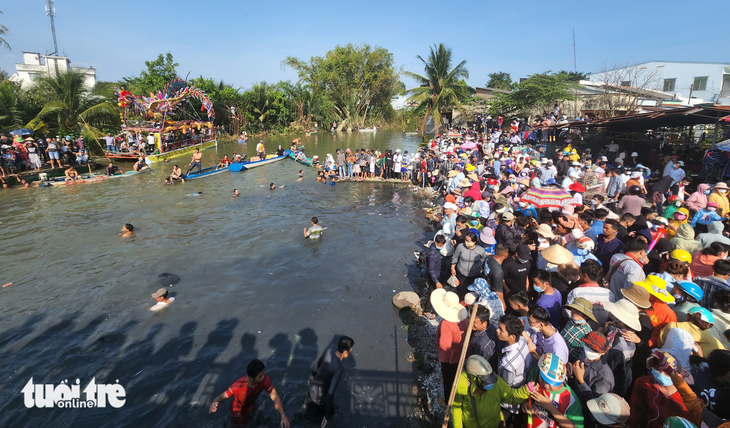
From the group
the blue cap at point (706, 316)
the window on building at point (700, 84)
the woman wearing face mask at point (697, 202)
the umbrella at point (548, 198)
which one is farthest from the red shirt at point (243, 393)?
the window on building at point (700, 84)

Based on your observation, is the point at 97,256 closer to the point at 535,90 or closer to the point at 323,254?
the point at 323,254

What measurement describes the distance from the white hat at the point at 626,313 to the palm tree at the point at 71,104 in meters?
30.7

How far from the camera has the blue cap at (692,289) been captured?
12.5 feet

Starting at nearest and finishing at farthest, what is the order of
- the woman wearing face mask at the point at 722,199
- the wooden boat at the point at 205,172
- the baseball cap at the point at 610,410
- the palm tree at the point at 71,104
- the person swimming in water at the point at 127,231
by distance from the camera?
the baseball cap at the point at 610,410, the woman wearing face mask at the point at 722,199, the person swimming in water at the point at 127,231, the wooden boat at the point at 205,172, the palm tree at the point at 71,104

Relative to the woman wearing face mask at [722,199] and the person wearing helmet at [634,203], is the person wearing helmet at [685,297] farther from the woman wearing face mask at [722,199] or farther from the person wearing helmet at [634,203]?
the woman wearing face mask at [722,199]

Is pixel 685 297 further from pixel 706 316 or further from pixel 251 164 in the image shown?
pixel 251 164

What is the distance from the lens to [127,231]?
11.1 metres

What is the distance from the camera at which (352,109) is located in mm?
52250

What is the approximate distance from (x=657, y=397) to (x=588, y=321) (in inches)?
38.4

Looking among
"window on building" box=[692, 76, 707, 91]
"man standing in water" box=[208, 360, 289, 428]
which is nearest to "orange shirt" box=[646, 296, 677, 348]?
"man standing in water" box=[208, 360, 289, 428]

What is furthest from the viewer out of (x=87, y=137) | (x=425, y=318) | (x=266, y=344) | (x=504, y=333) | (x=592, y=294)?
(x=87, y=137)

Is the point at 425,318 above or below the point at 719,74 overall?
below

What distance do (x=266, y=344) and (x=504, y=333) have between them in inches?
177

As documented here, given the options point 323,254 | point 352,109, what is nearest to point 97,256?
point 323,254
